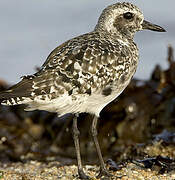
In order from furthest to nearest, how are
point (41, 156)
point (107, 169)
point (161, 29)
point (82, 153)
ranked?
1. point (82, 153)
2. point (41, 156)
3. point (161, 29)
4. point (107, 169)

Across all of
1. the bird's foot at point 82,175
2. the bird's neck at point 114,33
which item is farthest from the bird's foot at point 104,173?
the bird's neck at point 114,33

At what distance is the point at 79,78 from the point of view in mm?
6648

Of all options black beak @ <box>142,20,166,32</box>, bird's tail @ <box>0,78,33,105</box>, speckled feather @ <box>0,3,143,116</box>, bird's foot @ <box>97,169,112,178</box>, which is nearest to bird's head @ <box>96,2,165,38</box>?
black beak @ <box>142,20,166,32</box>

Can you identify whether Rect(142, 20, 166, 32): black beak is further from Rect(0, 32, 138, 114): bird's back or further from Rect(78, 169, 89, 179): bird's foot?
Rect(78, 169, 89, 179): bird's foot

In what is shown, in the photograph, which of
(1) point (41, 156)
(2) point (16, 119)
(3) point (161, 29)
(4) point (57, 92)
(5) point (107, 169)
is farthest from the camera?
(2) point (16, 119)

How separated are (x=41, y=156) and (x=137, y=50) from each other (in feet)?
11.1

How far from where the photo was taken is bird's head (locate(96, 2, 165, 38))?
7703mm

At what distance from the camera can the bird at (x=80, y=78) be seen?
6.55 meters

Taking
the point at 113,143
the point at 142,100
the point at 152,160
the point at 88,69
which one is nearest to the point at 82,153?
the point at 113,143

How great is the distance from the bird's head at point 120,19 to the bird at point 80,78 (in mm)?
185

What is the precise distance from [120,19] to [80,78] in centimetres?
153

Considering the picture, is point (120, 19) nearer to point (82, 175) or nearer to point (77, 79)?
point (77, 79)

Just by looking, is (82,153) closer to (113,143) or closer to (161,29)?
(113,143)

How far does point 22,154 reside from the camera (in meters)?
10.3
